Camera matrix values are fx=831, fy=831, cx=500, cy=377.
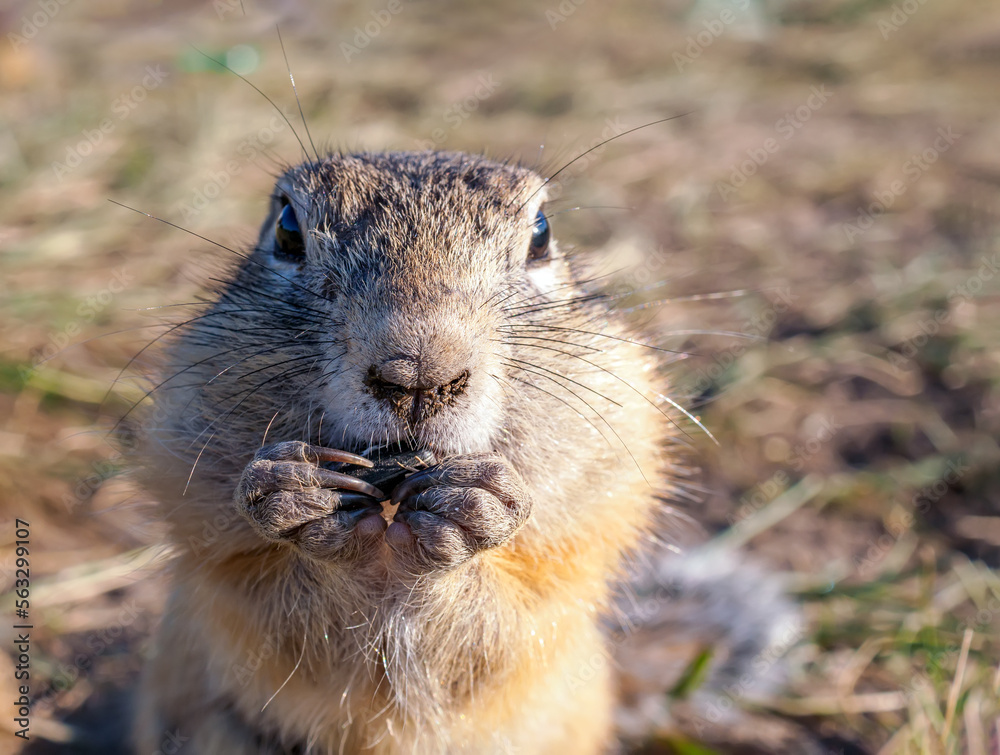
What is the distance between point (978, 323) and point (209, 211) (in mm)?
4873

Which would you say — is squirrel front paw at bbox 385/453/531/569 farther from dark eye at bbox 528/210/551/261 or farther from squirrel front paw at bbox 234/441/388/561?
dark eye at bbox 528/210/551/261

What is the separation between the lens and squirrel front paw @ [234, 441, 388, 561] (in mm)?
1783

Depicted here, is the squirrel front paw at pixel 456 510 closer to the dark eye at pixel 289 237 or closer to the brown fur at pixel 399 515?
the brown fur at pixel 399 515

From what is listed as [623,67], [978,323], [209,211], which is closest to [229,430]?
[209,211]

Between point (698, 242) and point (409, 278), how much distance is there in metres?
4.44

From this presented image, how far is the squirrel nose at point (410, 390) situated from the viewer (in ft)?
5.71

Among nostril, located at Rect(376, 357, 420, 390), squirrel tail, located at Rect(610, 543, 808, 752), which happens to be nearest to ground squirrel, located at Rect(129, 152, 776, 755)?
nostril, located at Rect(376, 357, 420, 390)

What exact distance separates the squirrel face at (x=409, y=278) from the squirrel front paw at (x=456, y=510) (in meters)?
0.10

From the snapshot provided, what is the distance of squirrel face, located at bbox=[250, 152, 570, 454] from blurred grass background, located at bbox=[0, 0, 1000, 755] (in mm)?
754

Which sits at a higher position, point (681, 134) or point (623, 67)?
point (623, 67)

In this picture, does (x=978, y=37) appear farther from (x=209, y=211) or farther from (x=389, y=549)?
(x=389, y=549)

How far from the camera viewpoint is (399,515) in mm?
1923

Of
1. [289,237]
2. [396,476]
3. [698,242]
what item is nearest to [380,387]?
[396,476]

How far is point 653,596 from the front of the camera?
354 cm
